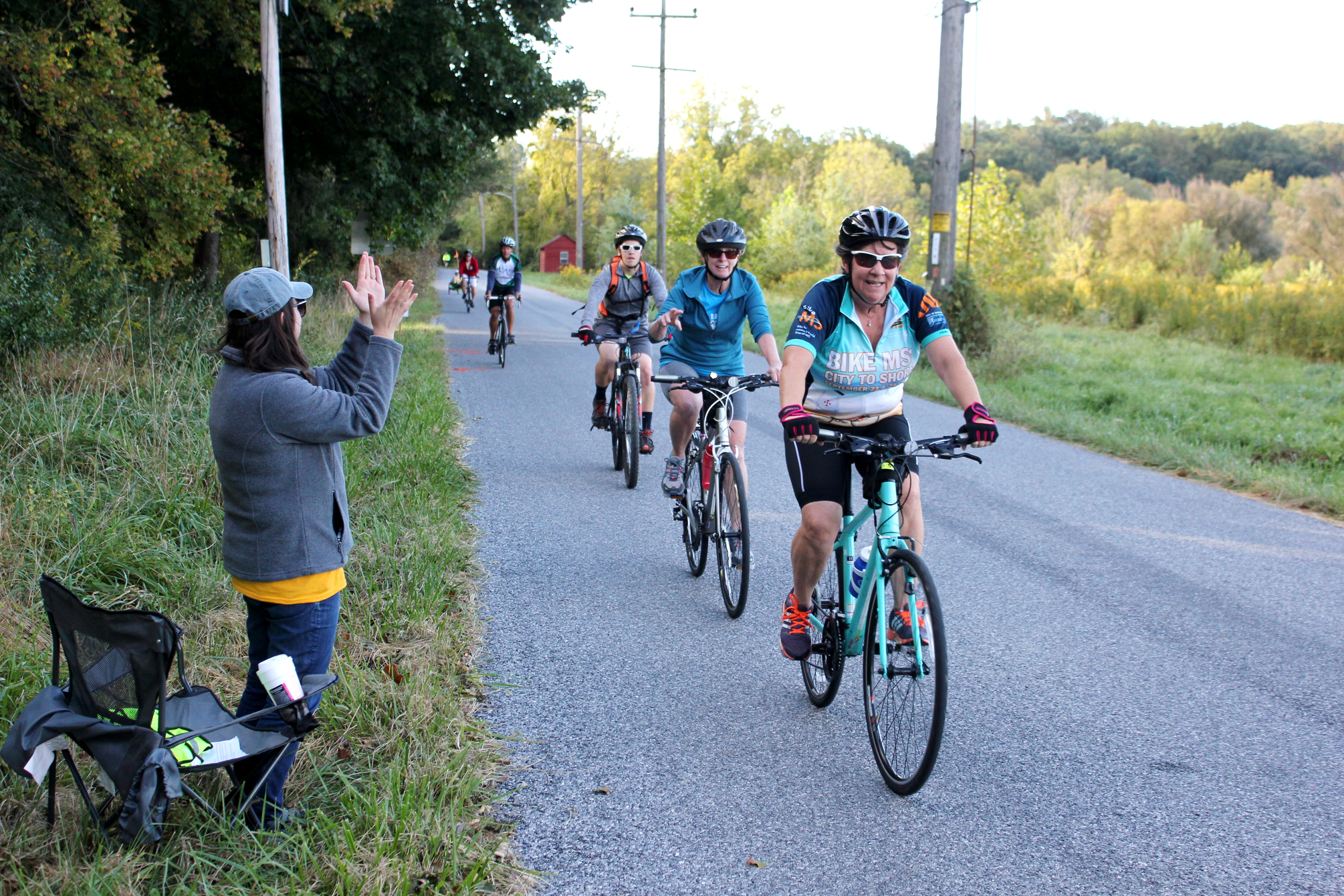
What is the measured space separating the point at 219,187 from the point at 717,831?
11.4 m

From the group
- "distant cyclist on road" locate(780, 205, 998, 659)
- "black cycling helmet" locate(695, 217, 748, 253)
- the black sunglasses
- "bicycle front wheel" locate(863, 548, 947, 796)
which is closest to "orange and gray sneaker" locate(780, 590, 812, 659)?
"distant cyclist on road" locate(780, 205, 998, 659)

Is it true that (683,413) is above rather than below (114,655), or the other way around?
above

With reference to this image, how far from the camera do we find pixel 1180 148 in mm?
97500

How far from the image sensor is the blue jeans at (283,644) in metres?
2.96

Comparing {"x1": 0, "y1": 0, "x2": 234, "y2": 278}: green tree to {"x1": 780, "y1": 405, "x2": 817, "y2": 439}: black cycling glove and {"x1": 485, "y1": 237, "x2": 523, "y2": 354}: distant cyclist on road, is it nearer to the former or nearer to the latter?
{"x1": 485, "y1": 237, "x2": 523, "y2": 354}: distant cyclist on road

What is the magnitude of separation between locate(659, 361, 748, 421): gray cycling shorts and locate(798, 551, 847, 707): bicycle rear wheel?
1.79 meters

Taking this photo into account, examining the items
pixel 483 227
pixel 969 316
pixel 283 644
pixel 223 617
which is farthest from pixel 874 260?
pixel 483 227

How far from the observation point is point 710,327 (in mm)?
6273

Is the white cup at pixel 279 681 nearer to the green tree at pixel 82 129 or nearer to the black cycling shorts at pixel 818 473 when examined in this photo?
the black cycling shorts at pixel 818 473

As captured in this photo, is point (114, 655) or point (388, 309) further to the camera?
point (388, 309)

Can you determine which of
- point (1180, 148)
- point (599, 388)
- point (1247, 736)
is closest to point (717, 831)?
point (1247, 736)

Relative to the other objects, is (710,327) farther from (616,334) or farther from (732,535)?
(616,334)

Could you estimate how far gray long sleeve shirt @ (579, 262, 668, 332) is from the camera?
841cm

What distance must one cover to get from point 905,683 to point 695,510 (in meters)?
2.65
